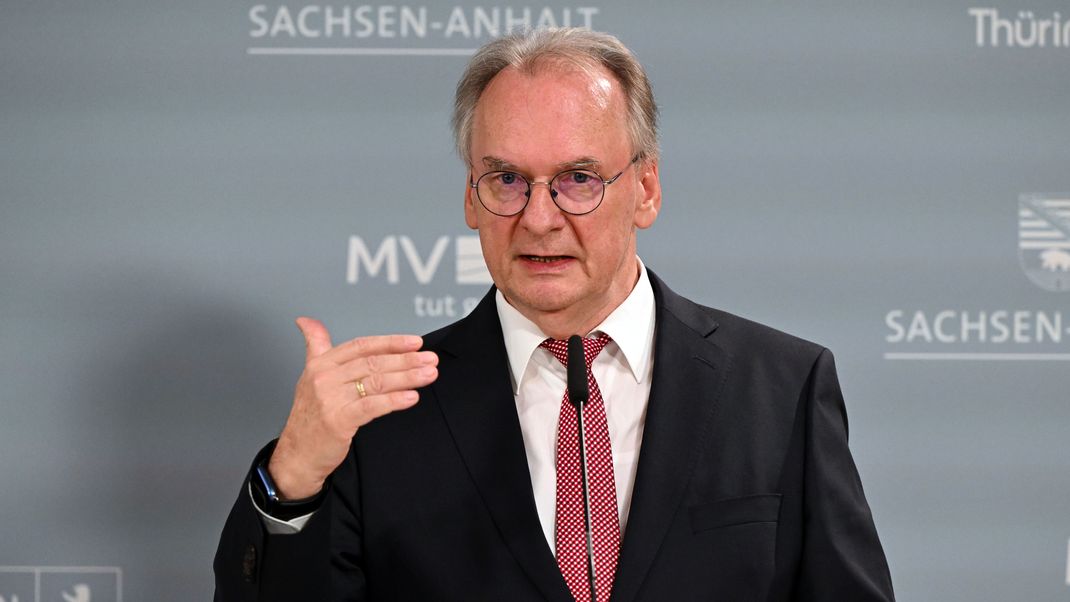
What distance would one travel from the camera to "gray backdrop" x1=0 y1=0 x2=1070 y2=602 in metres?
2.45

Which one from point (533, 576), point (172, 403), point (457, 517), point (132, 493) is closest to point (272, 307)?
point (172, 403)

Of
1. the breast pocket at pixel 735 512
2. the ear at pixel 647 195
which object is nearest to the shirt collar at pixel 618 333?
the ear at pixel 647 195

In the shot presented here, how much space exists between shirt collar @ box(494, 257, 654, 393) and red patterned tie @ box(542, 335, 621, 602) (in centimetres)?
8

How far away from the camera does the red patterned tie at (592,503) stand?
1.73 meters

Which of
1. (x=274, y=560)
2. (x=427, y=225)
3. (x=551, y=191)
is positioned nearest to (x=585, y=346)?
(x=551, y=191)

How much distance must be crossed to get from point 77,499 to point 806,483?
1586 millimetres

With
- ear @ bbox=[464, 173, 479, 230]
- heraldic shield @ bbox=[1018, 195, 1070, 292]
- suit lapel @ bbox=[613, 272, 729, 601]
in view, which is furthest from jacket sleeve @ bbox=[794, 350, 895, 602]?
heraldic shield @ bbox=[1018, 195, 1070, 292]

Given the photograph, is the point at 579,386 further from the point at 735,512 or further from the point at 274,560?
the point at 274,560

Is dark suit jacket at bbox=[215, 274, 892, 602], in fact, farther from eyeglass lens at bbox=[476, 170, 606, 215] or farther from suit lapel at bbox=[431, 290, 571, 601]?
eyeglass lens at bbox=[476, 170, 606, 215]

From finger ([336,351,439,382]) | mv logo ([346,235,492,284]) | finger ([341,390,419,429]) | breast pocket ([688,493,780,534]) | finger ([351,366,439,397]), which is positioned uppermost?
mv logo ([346,235,492,284])

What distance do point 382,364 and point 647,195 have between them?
2.12 feet

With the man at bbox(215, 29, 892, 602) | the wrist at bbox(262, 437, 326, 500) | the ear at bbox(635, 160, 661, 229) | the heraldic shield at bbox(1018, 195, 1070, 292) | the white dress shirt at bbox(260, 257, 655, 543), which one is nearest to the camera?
the wrist at bbox(262, 437, 326, 500)

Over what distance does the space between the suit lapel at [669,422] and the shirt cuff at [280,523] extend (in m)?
0.47

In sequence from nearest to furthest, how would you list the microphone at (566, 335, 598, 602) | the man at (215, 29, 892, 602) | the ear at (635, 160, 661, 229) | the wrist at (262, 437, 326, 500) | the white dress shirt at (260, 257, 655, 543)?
1. the microphone at (566, 335, 598, 602)
2. the wrist at (262, 437, 326, 500)
3. the man at (215, 29, 892, 602)
4. the white dress shirt at (260, 257, 655, 543)
5. the ear at (635, 160, 661, 229)
